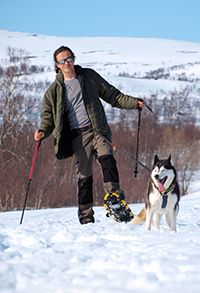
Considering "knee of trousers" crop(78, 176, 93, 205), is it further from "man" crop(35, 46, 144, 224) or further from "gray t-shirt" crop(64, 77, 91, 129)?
"gray t-shirt" crop(64, 77, 91, 129)

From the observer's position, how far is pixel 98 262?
6.55 ft

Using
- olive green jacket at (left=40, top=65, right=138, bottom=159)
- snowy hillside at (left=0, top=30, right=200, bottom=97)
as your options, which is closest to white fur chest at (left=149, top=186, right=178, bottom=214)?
olive green jacket at (left=40, top=65, right=138, bottom=159)

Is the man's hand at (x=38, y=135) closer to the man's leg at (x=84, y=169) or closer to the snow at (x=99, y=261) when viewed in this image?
the man's leg at (x=84, y=169)

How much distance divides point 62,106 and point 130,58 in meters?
129

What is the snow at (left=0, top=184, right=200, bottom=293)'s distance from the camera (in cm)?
159

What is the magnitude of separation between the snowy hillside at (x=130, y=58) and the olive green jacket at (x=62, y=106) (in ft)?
231

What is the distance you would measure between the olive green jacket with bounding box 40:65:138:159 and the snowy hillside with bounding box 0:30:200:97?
70.3 m

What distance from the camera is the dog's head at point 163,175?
3348 millimetres

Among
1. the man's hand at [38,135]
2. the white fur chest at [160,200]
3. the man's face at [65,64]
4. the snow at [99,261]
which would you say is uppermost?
the man's face at [65,64]

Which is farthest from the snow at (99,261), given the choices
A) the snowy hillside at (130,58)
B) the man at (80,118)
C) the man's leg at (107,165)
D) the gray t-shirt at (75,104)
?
the snowy hillside at (130,58)

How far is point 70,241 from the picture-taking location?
266 centimetres

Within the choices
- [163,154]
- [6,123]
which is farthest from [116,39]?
[6,123]

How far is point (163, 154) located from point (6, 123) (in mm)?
22710

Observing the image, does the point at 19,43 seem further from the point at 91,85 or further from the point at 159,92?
the point at 91,85
